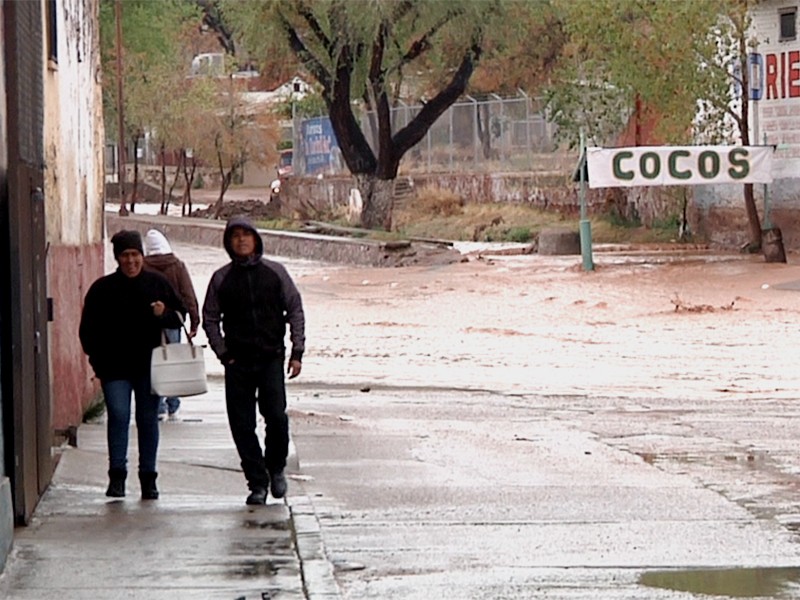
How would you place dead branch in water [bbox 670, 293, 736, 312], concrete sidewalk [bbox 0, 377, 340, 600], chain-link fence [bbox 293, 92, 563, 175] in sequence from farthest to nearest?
chain-link fence [bbox 293, 92, 563, 175], dead branch in water [bbox 670, 293, 736, 312], concrete sidewalk [bbox 0, 377, 340, 600]

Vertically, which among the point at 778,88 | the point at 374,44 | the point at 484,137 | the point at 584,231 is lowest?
the point at 584,231

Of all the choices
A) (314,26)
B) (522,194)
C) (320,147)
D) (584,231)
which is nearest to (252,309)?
(584,231)

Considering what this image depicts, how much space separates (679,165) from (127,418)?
25498 mm

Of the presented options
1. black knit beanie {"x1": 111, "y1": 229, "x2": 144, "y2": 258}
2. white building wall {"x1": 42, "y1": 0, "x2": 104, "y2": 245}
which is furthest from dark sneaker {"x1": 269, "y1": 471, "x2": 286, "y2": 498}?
white building wall {"x1": 42, "y1": 0, "x2": 104, "y2": 245}

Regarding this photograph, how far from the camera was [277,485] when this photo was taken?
10461mm

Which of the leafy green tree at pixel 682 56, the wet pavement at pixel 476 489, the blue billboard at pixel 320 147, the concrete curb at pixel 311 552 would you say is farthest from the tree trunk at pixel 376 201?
the concrete curb at pixel 311 552

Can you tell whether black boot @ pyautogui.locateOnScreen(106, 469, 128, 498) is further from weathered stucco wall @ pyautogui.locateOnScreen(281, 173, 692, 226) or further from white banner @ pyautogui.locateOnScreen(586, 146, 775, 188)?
weathered stucco wall @ pyautogui.locateOnScreen(281, 173, 692, 226)

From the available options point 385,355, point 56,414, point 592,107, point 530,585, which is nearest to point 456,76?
point 592,107

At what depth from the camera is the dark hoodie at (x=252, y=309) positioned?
10273mm

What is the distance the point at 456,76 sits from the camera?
153 ft

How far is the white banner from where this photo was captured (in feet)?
113

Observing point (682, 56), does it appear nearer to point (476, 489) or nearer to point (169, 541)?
point (476, 489)

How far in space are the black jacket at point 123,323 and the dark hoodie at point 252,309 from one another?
340 mm

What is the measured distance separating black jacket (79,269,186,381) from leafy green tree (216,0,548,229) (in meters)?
33.5
